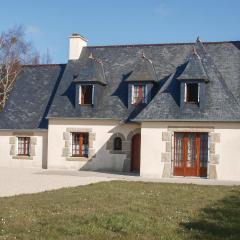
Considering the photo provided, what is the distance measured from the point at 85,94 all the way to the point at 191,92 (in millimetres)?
6204

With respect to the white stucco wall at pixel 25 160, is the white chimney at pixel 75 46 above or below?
above

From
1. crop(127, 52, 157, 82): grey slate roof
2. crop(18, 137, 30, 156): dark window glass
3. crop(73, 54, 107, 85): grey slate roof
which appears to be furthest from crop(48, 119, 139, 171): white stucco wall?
crop(127, 52, 157, 82): grey slate roof

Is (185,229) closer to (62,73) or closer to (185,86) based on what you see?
(185,86)

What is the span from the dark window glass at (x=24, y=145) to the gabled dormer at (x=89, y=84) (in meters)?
3.90

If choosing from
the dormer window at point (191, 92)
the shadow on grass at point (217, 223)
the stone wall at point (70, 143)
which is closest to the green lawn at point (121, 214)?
the shadow on grass at point (217, 223)

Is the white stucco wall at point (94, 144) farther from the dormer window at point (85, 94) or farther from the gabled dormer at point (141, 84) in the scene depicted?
the gabled dormer at point (141, 84)

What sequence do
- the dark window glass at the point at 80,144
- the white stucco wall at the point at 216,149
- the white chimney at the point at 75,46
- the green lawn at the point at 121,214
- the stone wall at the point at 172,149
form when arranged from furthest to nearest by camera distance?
the white chimney at the point at 75,46 < the dark window glass at the point at 80,144 < the stone wall at the point at 172,149 < the white stucco wall at the point at 216,149 < the green lawn at the point at 121,214

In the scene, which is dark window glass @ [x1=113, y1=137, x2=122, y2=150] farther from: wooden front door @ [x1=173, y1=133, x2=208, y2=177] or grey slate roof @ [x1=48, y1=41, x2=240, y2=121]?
wooden front door @ [x1=173, y1=133, x2=208, y2=177]

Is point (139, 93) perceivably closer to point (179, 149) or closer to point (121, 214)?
point (179, 149)

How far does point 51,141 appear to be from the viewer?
2623cm

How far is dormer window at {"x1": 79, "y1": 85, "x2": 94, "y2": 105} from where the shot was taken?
2612 centimetres

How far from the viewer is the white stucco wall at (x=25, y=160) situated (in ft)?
89.0

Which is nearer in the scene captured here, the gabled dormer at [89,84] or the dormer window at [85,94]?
the gabled dormer at [89,84]

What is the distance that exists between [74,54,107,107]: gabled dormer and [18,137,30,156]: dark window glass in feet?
12.8
